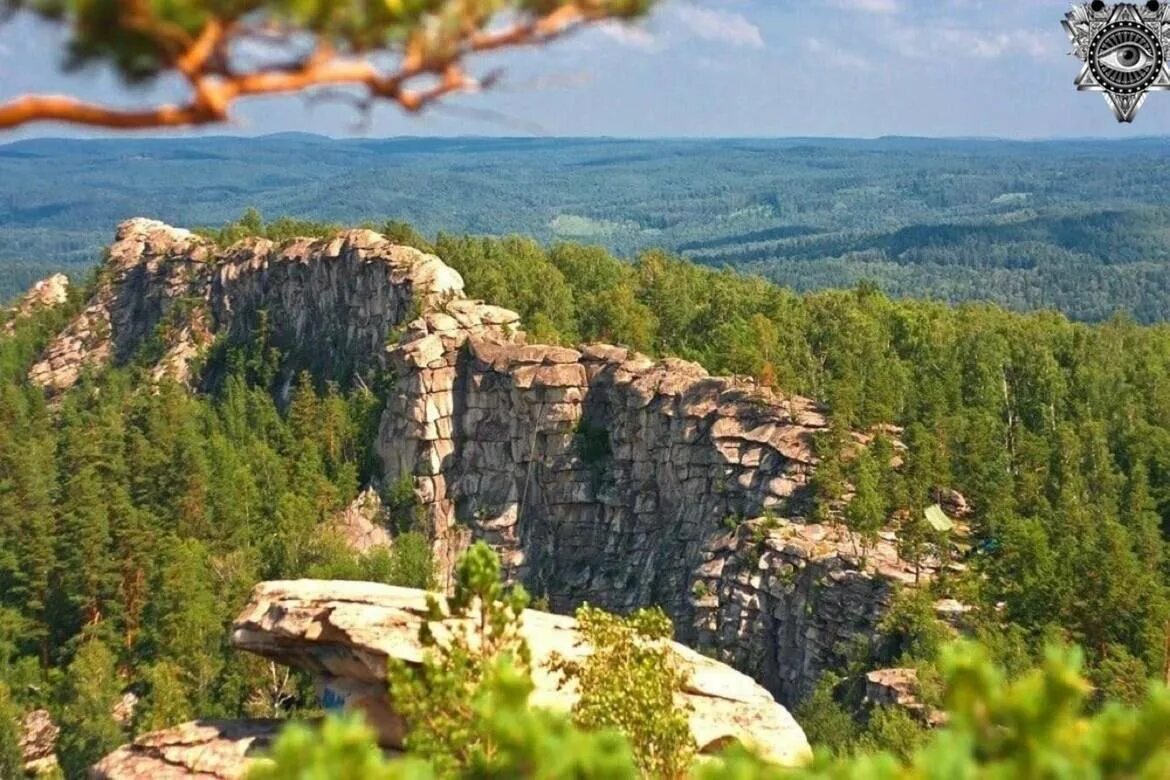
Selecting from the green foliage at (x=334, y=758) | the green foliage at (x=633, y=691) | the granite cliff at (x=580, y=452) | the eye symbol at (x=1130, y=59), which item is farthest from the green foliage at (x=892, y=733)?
the green foliage at (x=334, y=758)

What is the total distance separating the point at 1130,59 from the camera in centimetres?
2886

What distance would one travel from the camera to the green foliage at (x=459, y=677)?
1430 centimetres

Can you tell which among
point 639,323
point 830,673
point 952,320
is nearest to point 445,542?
point 639,323

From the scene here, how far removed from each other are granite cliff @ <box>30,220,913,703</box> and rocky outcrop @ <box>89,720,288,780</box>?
21.3 m

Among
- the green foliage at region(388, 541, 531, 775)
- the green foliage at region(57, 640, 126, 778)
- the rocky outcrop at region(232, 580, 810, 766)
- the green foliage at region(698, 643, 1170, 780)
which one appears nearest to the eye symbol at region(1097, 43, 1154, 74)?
the rocky outcrop at region(232, 580, 810, 766)

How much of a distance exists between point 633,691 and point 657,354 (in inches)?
1844

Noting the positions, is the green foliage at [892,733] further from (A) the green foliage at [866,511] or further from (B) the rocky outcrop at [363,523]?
(B) the rocky outcrop at [363,523]

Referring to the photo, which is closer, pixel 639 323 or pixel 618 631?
pixel 618 631

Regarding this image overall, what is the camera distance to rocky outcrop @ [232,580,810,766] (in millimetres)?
24891

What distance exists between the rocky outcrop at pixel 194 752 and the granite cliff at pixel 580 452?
21.3 m

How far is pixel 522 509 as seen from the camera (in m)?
58.6

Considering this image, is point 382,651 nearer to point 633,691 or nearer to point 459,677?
point 633,691

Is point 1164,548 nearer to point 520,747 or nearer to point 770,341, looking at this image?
point 770,341

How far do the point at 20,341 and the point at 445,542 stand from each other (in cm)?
4999
